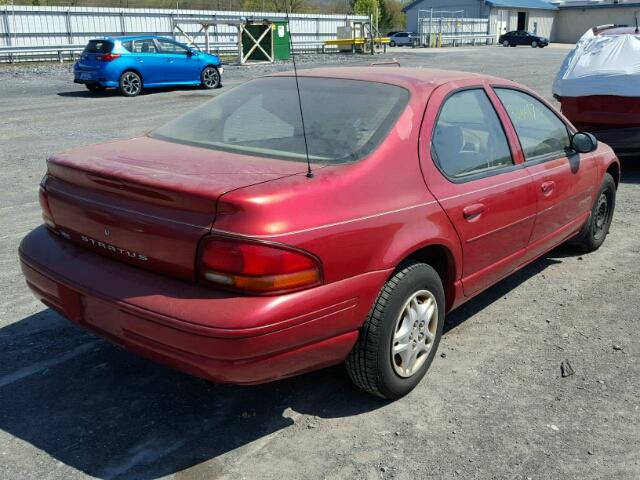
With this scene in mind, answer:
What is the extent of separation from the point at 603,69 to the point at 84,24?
26.3m

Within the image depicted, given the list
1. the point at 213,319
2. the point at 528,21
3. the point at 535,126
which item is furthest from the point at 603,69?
the point at 528,21

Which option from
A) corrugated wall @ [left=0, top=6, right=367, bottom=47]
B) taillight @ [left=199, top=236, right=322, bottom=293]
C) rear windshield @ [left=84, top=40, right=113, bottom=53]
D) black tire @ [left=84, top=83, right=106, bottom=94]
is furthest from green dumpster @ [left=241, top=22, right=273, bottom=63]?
taillight @ [left=199, top=236, right=322, bottom=293]

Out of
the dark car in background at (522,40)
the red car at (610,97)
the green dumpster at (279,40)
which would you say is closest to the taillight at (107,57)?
the red car at (610,97)

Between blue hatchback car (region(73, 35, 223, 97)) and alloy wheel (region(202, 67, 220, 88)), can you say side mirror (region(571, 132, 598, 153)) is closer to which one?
blue hatchback car (region(73, 35, 223, 97))

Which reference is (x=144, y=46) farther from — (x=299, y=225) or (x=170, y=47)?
(x=299, y=225)

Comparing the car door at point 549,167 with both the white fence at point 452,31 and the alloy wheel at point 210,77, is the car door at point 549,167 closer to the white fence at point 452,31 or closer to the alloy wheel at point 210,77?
the alloy wheel at point 210,77

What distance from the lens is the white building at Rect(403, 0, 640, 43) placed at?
62.5m

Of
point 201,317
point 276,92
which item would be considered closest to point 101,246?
point 201,317

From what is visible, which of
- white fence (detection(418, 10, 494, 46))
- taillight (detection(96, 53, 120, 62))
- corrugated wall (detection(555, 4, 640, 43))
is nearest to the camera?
taillight (detection(96, 53, 120, 62))

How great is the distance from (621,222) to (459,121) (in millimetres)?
3632

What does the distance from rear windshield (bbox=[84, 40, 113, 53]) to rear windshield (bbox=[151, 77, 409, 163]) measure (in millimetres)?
14139

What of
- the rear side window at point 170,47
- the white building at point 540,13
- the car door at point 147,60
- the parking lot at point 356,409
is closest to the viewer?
the parking lot at point 356,409

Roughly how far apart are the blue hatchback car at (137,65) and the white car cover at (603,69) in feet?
38.7

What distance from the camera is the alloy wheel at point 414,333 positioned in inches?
128
